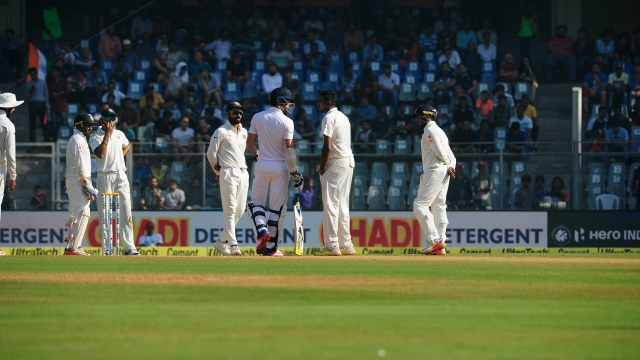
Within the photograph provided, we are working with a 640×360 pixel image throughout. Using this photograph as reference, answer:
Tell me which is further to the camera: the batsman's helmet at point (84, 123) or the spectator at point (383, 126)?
the spectator at point (383, 126)

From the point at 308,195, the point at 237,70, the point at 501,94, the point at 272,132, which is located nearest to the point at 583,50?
the point at 501,94

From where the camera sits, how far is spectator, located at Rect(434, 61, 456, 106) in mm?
26703

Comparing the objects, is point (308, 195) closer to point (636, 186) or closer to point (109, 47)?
point (636, 186)

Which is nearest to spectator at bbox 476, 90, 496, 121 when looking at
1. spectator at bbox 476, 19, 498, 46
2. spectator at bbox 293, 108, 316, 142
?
spectator at bbox 476, 19, 498, 46

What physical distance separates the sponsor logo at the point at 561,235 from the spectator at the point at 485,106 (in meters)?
4.17

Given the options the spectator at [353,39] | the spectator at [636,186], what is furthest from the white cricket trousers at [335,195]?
the spectator at [353,39]

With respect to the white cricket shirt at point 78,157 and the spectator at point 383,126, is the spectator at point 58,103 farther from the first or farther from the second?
the white cricket shirt at point 78,157

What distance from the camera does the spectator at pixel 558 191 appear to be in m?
22.4

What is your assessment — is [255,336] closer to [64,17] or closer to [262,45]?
[262,45]

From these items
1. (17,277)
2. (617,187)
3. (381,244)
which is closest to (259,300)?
(17,277)

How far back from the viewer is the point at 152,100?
88.1ft

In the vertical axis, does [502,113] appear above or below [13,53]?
below

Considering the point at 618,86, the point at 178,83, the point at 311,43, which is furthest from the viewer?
the point at 311,43

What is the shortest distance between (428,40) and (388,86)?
2.45m
